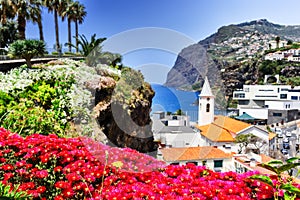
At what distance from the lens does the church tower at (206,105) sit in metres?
3.29

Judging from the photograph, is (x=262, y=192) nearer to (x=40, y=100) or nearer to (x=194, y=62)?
(x=194, y=62)

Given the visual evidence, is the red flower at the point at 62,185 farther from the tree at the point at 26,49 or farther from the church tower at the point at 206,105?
the tree at the point at 26,49

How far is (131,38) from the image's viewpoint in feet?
Answer: 9.26

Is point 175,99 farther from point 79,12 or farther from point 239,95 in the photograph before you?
point 239,95

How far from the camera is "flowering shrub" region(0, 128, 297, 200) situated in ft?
5.46

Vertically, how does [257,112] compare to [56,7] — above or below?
below

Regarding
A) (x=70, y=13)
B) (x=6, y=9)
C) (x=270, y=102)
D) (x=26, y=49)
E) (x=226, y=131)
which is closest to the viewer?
(x=26, y=49)

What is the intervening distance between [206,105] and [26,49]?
7856mm

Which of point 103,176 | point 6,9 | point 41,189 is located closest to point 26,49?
point 41,189

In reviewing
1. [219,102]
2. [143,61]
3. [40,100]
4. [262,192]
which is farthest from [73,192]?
[40,100]

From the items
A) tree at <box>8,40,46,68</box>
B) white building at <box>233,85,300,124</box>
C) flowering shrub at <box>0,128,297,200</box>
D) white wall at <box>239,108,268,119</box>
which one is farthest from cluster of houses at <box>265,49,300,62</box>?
flowering shrub at <box>0,128,297,200</box>

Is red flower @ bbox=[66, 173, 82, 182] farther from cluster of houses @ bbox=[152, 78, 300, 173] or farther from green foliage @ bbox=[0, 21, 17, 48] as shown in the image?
green foliage @ bbox=[0, 21, 17, 48]

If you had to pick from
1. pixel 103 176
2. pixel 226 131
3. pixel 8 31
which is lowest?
pixel 226 131

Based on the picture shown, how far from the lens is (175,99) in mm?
2971
